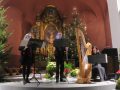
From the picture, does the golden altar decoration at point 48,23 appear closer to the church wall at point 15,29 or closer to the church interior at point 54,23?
the church interior at point 54,23

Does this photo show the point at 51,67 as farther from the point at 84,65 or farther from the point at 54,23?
the point at 54,23

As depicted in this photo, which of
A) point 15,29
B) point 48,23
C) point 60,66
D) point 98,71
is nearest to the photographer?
point 60,66

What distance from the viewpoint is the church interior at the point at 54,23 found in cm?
1609

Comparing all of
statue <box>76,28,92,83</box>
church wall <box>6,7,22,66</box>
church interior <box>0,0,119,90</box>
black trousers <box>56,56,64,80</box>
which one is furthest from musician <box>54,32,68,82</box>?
church wall <box>6,7,22,66</box>

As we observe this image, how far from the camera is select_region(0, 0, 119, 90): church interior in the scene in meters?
16.1

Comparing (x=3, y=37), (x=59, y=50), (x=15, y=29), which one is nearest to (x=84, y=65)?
(x=59, y=50)

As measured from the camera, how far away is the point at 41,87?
6.74m

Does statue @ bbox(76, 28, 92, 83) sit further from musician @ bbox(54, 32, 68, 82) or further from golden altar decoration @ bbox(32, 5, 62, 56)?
golden altar decoration @ bbox(32, 5, 62, 56)

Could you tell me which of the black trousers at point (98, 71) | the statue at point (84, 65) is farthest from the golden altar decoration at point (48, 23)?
the statue at point (84, 65)

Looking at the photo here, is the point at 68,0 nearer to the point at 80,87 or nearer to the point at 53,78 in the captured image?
the point at 53,78

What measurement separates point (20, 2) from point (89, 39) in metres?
4.75

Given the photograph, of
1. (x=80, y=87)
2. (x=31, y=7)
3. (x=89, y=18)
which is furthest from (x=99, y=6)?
(x=80, y=87)

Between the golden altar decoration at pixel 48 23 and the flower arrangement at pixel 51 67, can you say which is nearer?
the flower arrangement at pixel 51 67

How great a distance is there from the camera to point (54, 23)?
17.3 m
